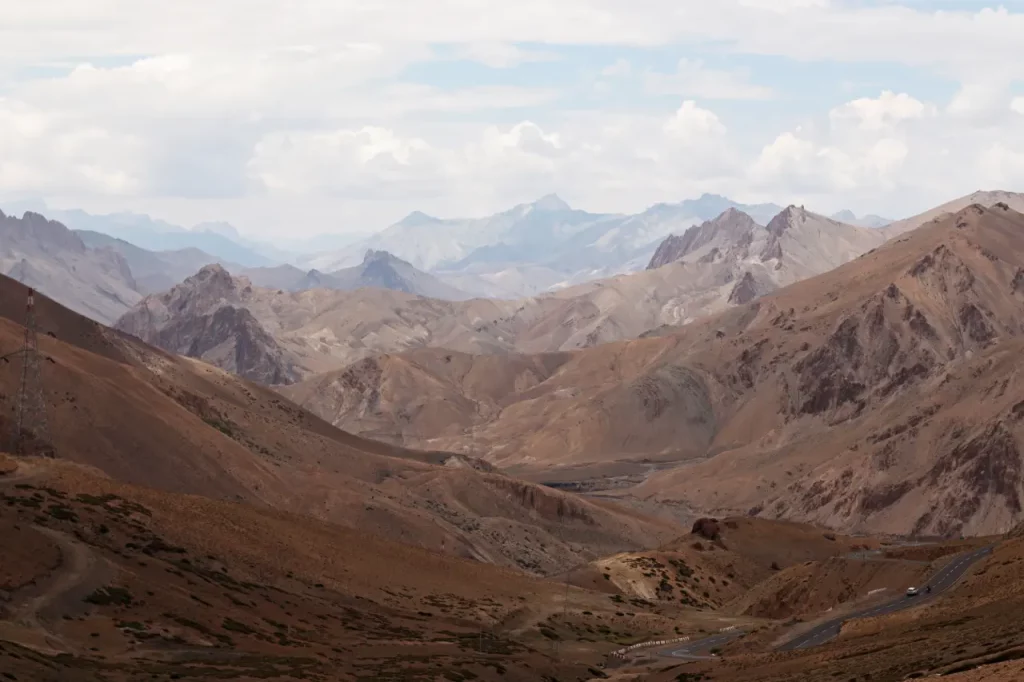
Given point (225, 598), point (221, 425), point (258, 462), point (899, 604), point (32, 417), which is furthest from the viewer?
point (221, 425)

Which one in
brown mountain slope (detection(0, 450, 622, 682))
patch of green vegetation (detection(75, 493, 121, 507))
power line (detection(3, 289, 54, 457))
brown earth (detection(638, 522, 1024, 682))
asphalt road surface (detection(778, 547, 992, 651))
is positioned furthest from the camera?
power line (detection(3, 289, 54, 457))

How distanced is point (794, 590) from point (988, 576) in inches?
1209

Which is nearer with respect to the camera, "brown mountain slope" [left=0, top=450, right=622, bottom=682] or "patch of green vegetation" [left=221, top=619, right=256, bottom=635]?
"brown mountain slope" [left=0, top=450, right=622, bottom=682]

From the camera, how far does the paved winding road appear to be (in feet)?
252

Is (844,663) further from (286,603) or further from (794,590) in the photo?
(794,590)

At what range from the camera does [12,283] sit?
6939 inches

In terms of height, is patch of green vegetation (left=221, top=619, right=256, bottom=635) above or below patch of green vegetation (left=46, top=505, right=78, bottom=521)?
below

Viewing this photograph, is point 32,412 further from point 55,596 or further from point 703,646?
point 703,646

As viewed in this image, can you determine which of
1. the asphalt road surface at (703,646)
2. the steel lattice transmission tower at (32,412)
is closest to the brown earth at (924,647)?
the asphalt road surface at (703,646)

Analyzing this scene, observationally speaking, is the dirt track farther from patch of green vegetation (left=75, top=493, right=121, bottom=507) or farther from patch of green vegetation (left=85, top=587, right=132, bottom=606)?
patch of green vegetation (left=75, top=493, right=121, bottom=507)

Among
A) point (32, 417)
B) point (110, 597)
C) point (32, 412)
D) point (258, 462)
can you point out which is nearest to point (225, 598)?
point (110, 597)

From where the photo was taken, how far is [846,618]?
81.4 meters

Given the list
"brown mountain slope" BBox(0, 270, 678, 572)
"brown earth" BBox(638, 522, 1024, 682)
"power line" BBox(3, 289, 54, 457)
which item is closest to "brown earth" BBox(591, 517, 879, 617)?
"brown mountain slope" BBox(0, 270, 678, 572)

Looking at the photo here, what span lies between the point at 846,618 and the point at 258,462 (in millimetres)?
77159
